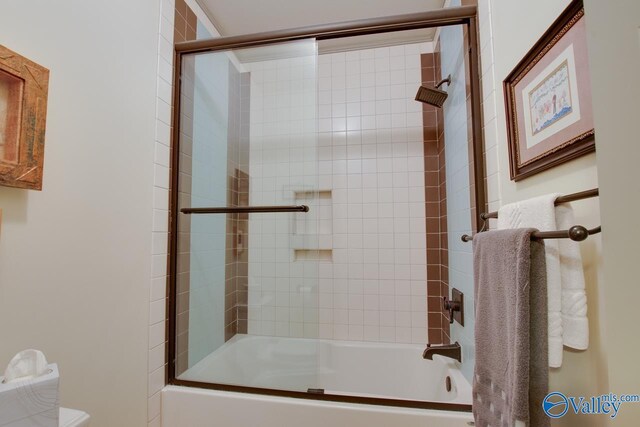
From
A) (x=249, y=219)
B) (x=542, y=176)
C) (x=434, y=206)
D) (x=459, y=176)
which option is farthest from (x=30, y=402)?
(x=434, y=206)

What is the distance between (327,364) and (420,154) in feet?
5.55

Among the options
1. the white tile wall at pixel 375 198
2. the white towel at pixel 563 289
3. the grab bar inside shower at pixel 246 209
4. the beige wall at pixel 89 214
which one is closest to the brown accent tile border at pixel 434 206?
the white tile wall at pixel 375 198

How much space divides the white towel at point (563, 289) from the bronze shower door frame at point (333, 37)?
0.62 metres

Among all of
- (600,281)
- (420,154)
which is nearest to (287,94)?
(420,154)

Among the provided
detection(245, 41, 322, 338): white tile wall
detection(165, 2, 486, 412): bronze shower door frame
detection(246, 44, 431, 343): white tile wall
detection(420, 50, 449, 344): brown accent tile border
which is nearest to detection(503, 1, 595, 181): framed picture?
detection(165, 2, 486, 412): bronze shower door frame

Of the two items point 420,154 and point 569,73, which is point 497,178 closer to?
point 569,73

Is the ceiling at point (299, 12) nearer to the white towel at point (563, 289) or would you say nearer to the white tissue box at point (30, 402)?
the white towel at point (563, 289)

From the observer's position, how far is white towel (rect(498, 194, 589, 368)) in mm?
570

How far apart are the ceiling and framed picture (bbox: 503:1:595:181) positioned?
1233 millimetres

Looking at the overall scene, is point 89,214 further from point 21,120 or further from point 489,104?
point 489,104

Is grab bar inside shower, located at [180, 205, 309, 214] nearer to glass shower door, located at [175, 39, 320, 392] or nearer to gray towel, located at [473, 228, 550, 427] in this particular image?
glass shower door, located at [175, 39, 320, 392]

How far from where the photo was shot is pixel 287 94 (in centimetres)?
145

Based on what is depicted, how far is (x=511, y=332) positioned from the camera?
64 centimetres

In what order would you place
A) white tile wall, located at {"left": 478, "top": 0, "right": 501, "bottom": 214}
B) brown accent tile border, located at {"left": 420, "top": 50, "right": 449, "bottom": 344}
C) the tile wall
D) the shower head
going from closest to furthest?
1. white tile wall, located at {"left": 478, "top": 0, "right": 501, "bottom": 214}
2. the tile wall
3. the shower head
4. brown accent tile border, located at {"left": 420, "top": 50, "right": 449, "bottom": 344}
